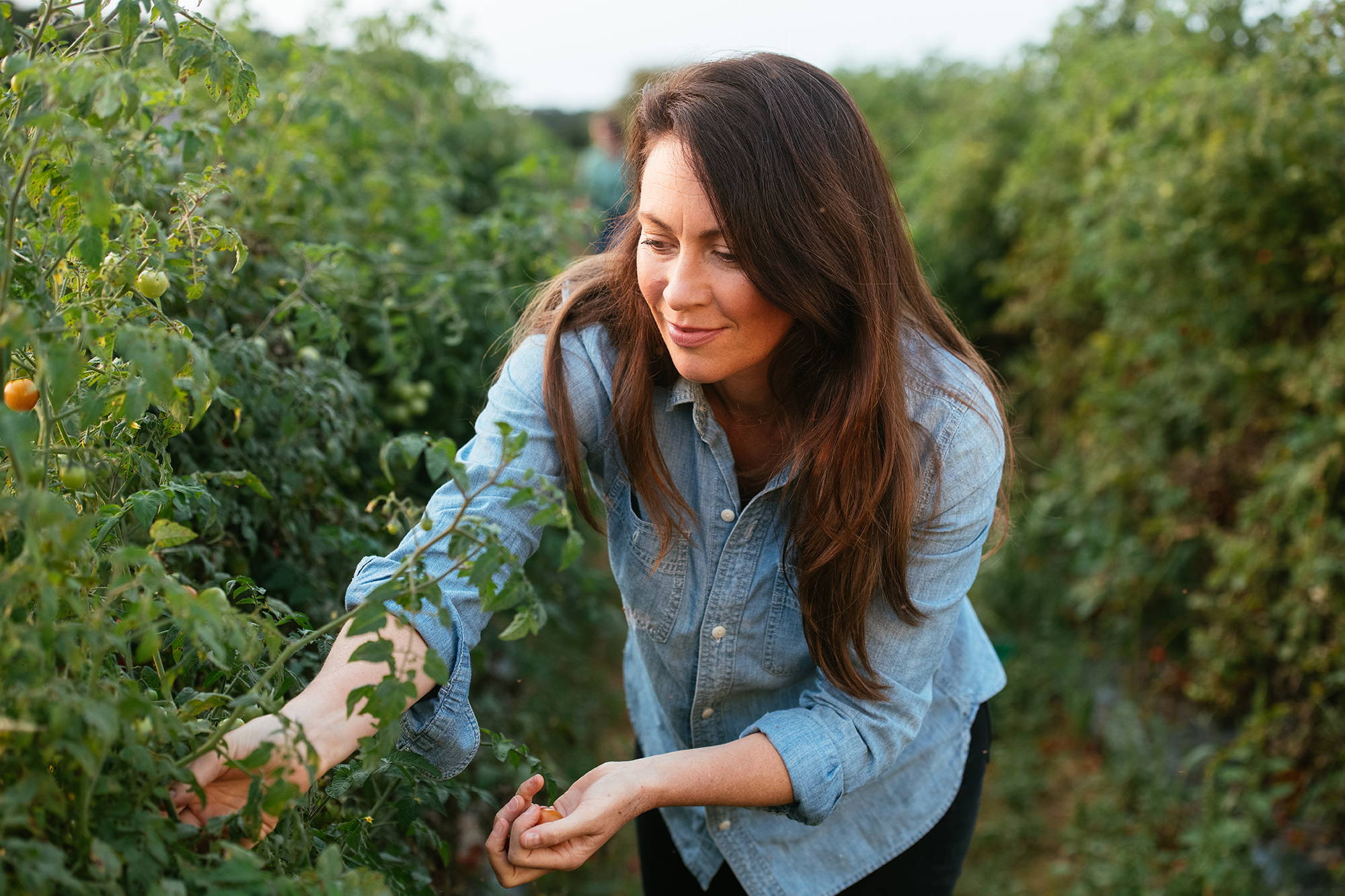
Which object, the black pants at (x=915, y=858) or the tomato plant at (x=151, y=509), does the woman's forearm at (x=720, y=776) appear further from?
the black pants at (x=915, y=858)

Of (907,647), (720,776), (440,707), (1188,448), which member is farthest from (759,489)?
(1188,448)

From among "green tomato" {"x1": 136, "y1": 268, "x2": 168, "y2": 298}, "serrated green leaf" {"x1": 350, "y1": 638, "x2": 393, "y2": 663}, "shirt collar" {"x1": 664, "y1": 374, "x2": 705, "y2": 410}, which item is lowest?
"serrated green leaf" {"x1": 350, "y1": 638, "x2": 393, "y2": 663}

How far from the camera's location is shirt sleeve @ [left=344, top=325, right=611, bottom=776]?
1.25m

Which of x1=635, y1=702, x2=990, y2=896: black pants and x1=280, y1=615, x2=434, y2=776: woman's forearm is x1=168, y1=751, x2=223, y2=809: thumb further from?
x1=635, y1=702, x2=990, y2=896: black pants

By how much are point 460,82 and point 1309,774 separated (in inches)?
148

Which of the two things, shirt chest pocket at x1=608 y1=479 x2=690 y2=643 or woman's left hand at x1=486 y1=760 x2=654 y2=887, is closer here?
woman's left hand at x1=486 y1=760 x2=654 y2=887

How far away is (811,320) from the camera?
143 cm

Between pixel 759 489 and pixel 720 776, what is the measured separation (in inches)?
17.0

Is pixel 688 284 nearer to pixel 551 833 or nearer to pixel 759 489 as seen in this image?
pixel 759 489

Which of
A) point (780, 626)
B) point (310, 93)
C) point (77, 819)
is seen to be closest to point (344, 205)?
point (310, 93)

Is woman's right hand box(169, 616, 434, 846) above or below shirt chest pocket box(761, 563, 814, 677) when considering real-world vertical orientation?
above

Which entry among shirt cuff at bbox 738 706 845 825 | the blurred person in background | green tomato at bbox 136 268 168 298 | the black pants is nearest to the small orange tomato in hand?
green tomato at bbox 136 268 168 298

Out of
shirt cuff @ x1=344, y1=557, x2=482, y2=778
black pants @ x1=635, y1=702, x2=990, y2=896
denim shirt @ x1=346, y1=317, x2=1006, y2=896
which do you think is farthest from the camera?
black pants @ x1=635, y1=702, x2=990, y2=896

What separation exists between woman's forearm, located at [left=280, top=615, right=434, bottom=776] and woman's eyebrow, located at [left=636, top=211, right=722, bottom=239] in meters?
0.57
